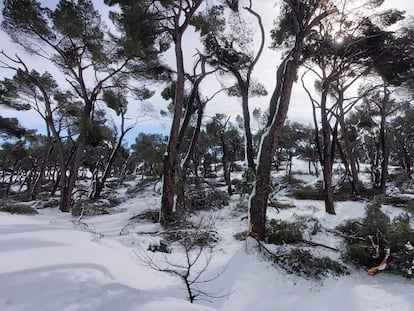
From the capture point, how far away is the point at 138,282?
145 inches

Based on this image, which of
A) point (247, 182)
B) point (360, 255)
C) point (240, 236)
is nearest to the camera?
point (360, 255)

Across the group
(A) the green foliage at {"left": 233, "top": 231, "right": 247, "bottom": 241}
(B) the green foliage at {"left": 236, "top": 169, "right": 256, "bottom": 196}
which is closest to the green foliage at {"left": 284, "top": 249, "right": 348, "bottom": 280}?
(A) the green foliage at {"left": 233, "top": 231, "right": 247, "bottom": 241}

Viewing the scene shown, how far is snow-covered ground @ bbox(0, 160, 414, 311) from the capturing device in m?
2.48

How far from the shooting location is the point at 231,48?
11.5 metres

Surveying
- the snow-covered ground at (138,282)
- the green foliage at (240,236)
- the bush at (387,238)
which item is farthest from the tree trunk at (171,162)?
the bush at (387,238)

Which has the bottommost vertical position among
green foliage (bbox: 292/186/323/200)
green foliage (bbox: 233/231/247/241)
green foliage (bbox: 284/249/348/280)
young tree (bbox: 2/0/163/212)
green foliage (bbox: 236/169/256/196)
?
green foliage (bbox: 284/249/348/280)

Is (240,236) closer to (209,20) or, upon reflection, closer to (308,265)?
(308,265)

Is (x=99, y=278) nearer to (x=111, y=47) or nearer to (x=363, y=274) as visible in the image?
(x=363, y=274)

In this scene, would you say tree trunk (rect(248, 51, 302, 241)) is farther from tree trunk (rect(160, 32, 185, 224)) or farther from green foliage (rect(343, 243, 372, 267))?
tree trunk (rect(160, 32, 185, 224))

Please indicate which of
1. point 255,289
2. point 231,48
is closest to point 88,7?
point 231,48

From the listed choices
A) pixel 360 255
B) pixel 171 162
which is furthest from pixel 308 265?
pixel 171 162

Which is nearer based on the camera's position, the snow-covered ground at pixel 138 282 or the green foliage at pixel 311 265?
the snow-covered ground at pixel 138 282

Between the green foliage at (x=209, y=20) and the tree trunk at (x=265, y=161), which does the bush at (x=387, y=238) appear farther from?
the green foliage at (x=209, y=20)

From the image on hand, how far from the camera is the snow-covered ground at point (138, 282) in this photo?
248cm
